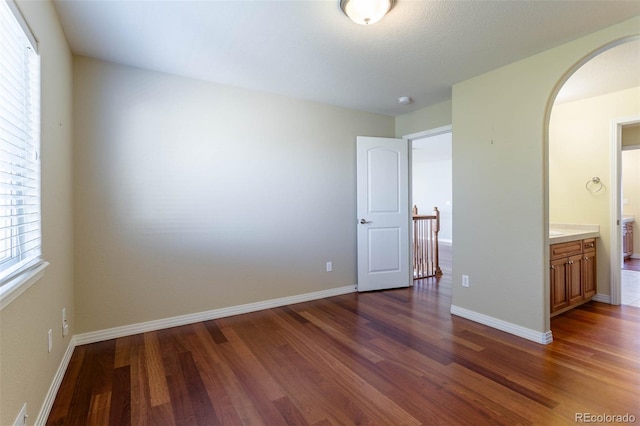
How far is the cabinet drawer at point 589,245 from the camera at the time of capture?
11.2ft

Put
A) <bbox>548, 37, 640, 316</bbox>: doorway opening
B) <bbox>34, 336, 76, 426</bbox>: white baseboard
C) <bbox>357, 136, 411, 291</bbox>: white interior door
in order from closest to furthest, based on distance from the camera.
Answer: <bbox>34, 336, 76, 426</bbox>: white baseboard, <bbox>548, 37, 640, 316</bbox>: doorway opening, <bbox>357, 136, 411, 291</bbox>: white interior door

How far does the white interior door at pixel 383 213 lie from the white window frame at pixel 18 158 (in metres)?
3.15

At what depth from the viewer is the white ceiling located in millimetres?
1941

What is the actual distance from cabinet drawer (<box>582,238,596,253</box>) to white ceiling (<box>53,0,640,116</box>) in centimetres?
182

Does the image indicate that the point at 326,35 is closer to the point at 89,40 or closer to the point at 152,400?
the point at 89,40

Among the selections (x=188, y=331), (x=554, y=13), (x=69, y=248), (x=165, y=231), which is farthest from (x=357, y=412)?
(x=554, y=13)

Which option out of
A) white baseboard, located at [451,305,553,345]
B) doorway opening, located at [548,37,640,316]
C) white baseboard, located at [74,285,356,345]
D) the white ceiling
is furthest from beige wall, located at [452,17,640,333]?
white baseboard, located at [74,285,356,345]

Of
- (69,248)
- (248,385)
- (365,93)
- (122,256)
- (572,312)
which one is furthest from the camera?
(365,93)

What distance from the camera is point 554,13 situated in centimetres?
199

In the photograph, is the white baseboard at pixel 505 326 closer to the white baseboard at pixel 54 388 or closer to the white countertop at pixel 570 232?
the white countertop at pixel 570 232

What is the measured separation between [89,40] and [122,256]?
5.80 ft

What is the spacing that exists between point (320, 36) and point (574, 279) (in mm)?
3569

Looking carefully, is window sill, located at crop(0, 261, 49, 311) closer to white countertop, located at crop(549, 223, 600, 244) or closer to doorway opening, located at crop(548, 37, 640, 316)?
white countertop, located at crop(549, 223, 600, 244)

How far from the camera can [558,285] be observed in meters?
3.07
